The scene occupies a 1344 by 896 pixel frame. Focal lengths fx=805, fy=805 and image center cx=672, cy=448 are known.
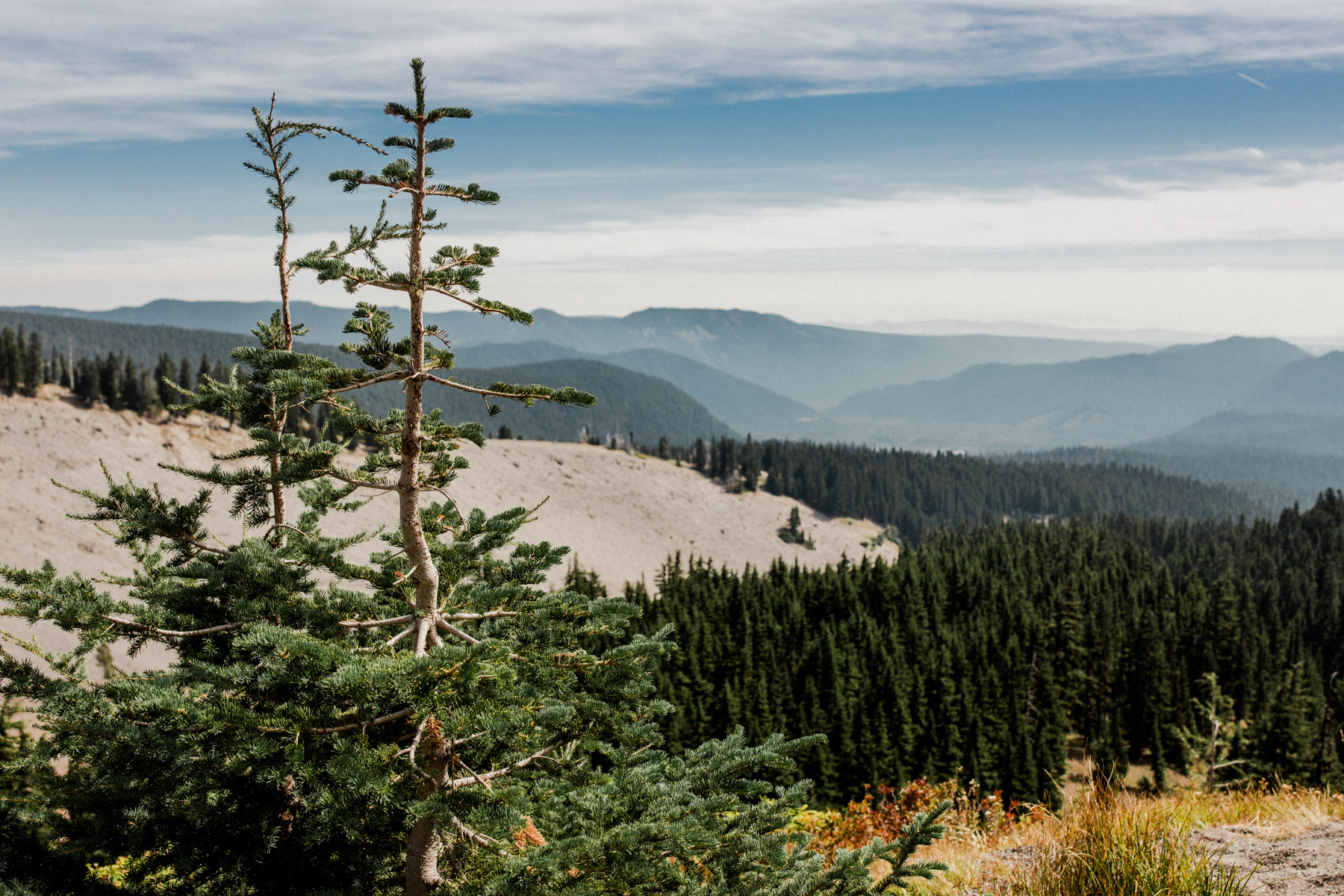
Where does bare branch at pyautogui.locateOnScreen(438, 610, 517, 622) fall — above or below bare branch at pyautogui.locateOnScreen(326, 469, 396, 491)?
below

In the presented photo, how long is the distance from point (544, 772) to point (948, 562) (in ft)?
381

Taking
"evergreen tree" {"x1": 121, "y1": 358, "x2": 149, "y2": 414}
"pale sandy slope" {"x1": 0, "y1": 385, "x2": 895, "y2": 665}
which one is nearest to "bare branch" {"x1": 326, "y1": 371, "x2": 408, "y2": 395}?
"pale sandy slope" {"x1": 0, "y1": 385, "x2": 895, "y2": 665}

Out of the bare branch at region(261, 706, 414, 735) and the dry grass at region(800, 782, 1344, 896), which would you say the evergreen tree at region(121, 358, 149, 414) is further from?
the dry grass at region(800, 782, 1344, 896)

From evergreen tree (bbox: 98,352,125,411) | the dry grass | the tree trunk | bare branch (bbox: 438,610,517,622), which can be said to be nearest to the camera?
the dry grass

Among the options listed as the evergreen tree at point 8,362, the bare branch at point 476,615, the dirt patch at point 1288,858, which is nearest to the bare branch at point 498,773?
the bare branch at point 476,615

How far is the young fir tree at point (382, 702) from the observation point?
7.35 metres

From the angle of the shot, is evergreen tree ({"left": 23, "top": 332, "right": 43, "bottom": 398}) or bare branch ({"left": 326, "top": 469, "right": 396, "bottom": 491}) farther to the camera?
evergreen tree ({"left": 23, "top": 332, "right": 43, "bottom": 398})

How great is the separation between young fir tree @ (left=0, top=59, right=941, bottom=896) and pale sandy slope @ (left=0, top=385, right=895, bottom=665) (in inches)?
1497

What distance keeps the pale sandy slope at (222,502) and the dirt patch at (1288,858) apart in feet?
153

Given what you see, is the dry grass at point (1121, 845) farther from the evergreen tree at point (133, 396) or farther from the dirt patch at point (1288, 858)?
the evergreen tree at point (133, 396)

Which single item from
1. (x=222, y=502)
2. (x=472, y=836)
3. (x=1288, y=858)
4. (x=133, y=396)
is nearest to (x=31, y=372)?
(x=133, y=396)

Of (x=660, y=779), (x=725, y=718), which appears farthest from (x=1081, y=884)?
(x=725, y=718)

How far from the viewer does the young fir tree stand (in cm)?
735

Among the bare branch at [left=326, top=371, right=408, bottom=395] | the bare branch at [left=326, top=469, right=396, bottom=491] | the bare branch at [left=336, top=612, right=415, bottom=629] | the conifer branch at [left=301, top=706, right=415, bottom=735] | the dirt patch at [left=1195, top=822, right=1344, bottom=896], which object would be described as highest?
the bare branch at [left=326, top=371, right=408, bottom=395]
